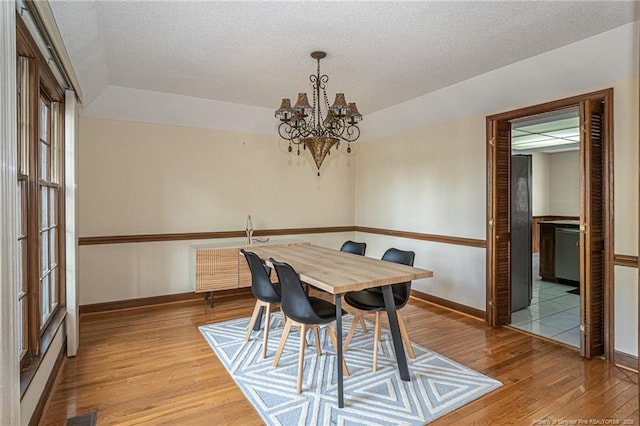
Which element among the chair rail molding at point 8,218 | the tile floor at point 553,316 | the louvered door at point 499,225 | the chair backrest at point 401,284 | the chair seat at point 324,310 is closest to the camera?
the chair rail molding at point 8,218

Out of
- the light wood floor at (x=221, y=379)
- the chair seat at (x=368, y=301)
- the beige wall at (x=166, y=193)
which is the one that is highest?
the beige wall at (x=166, y=193)

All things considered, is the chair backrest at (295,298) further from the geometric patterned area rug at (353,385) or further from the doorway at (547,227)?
the doorway at (547,227)

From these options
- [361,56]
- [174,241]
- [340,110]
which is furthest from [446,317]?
[174,241]

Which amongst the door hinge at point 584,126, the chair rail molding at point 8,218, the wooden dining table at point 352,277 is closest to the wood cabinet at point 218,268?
the wooden dining table at point 352,277

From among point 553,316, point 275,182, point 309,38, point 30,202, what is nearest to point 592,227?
point 553,316

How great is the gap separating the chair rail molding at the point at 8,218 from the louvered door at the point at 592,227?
3.75 m

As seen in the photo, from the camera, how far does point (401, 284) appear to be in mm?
3039

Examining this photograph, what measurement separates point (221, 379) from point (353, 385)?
3.16ft

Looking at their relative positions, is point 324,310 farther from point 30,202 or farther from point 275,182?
point 275,182

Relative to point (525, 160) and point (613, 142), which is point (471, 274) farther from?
point (613, 142)

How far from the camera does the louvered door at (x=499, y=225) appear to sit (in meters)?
3.72

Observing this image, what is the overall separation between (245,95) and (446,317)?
3496mm

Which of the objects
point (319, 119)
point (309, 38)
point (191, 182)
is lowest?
point (191, 182)

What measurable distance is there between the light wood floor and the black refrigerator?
803mm
